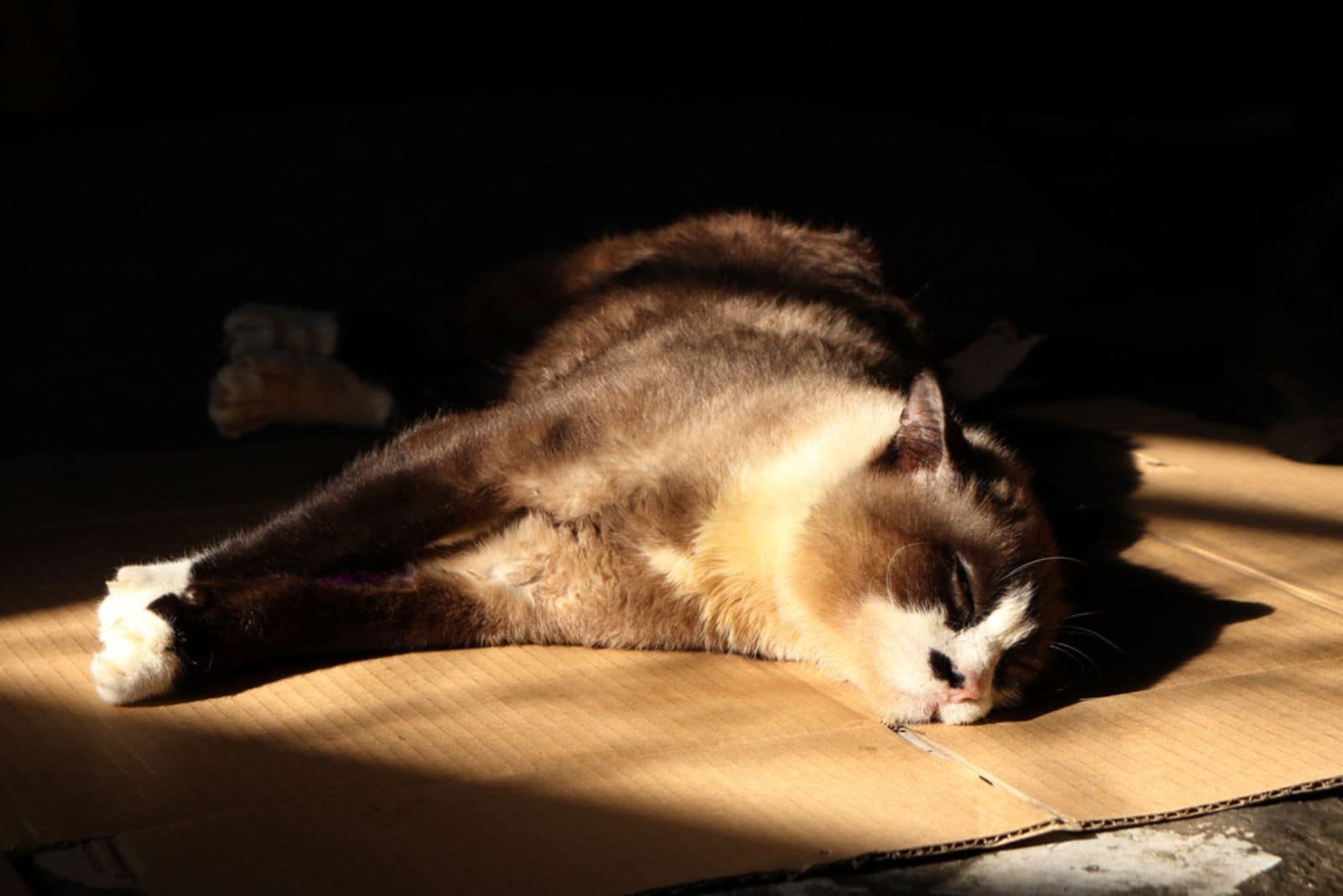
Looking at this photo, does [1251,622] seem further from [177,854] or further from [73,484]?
[73,484]

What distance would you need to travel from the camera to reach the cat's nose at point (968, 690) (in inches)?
90.7

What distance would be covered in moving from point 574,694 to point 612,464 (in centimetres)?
42

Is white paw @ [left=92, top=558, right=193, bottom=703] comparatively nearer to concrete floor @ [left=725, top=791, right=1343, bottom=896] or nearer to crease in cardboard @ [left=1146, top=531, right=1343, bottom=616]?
concrete floor @ [left=725, top=791, right=1343, bottom=896]

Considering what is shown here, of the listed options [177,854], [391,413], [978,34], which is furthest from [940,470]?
[978,34]

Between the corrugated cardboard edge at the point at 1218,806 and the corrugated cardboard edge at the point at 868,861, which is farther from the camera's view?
the corrugated cardboard edge at the point at 1218,806

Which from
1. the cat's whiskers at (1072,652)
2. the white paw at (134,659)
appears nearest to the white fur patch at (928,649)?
the cat's whiskers at (1072,652)

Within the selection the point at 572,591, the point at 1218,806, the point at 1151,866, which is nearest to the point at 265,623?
the point at 572,591

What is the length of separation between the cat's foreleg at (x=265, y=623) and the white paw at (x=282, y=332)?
1.29 metres

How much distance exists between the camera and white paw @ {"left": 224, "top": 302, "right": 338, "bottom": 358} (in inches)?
146

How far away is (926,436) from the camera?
2.49m

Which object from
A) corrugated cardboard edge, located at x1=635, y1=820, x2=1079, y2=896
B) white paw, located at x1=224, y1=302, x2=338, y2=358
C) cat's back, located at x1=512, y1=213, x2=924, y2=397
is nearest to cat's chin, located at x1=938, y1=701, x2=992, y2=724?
corrugated cardboard edge, located at x1=635, y1=820, x2=1079, y2=896

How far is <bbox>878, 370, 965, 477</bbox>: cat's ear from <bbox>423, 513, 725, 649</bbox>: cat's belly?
450mm

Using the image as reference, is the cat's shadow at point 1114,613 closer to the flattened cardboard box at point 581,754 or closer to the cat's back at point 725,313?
the flattened cardboard box at point 581,754

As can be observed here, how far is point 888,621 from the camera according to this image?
7.70 feet
